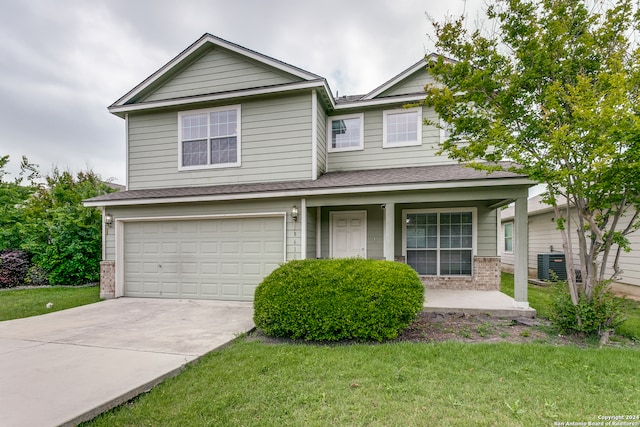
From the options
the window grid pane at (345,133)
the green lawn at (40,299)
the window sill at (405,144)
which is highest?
the window grid pane at (345,133)

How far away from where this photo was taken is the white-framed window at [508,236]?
15.7m

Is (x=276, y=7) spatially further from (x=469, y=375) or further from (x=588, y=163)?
(x=469, y=375)

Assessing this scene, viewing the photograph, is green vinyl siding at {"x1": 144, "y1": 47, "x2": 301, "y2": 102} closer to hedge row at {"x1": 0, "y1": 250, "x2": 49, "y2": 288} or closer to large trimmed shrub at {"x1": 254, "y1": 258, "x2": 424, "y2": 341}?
large trimmed shrub at {"x1": 254, "y1": 258, "x2": 424, "y2": 341}

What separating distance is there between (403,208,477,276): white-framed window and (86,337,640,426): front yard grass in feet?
14.8

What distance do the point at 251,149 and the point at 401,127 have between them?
4.40m

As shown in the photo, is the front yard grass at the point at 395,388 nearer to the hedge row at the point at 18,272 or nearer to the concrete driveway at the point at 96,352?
the concrete driveway at the point at 96,352

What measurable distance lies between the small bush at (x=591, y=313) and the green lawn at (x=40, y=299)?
34.6ft

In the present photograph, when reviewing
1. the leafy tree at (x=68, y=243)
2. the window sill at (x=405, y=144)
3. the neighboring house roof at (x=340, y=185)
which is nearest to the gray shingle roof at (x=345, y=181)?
the neighboring house roof at (x=340, y=185)

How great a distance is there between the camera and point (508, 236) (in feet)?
53.0

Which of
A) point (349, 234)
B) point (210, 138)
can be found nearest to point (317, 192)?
point (349, 234)

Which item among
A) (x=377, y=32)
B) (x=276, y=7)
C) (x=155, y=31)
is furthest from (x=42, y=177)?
(x=377, y=32)

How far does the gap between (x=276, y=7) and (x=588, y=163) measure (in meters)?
9.33

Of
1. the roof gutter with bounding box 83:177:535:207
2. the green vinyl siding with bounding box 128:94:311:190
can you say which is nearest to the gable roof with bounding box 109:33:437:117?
the green vinyl siding with bounding box 128:94:311:190

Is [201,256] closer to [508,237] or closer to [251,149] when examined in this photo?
[251,149]
